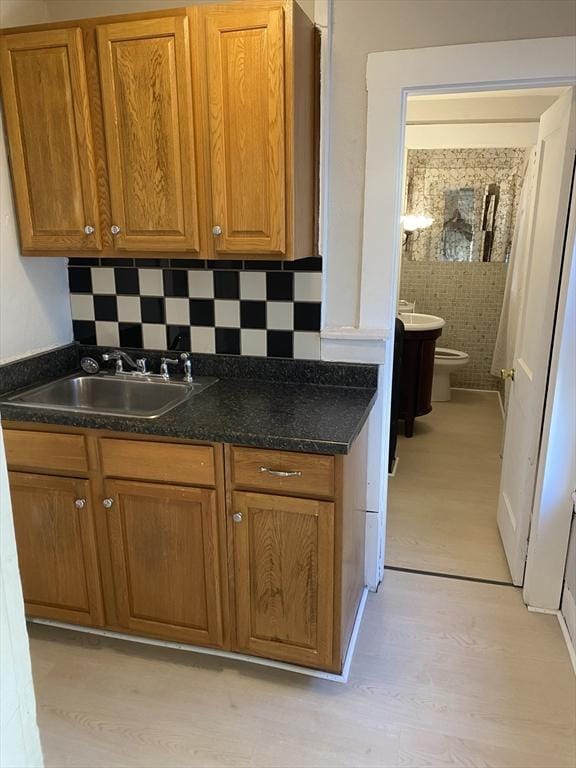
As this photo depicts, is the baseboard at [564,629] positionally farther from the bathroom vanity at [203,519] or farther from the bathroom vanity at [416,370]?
the bathroom vanity at [416,370]

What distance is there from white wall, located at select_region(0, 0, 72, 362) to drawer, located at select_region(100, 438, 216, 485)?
0.67m

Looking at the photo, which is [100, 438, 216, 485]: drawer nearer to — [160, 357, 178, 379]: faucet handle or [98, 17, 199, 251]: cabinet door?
[160, 357, 178, 379]: faucet handle

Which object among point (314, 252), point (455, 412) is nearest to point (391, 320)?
point (314, 252)

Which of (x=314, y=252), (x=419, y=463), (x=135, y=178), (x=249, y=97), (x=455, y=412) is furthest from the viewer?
(x=455, y=412)

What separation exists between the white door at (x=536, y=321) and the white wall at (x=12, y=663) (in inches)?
78.0

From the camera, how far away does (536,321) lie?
2279 millimetres

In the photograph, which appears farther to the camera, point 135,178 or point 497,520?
point 497,520

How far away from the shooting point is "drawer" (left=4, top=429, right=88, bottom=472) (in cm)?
190

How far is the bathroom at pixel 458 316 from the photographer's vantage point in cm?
294

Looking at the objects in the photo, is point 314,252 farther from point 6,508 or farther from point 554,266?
point 6,508

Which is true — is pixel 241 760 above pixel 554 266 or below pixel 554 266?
below

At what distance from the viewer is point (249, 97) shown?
5.87 feet

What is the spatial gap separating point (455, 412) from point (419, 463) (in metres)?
1.24

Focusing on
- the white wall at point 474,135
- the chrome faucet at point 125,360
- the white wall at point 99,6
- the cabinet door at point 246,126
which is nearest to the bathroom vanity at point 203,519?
the chrome faucet at point 125,360
